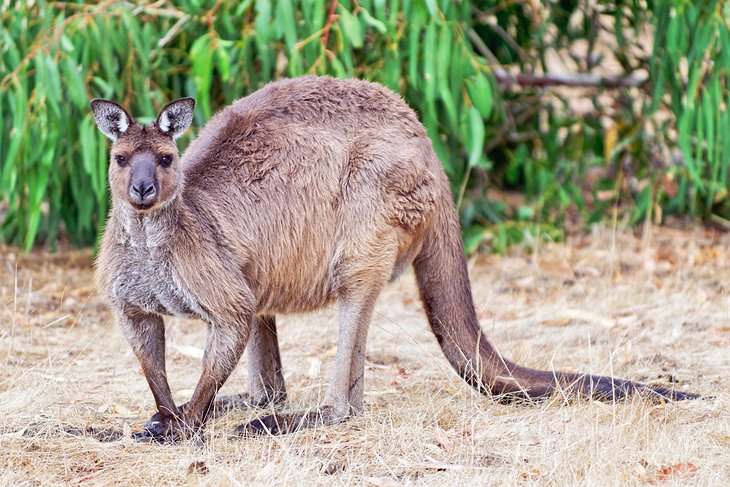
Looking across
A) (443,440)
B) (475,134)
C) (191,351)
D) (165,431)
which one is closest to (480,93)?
(475,134)

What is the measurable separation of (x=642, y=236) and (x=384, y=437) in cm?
417

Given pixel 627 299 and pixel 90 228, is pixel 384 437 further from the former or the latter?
pixel 90 228

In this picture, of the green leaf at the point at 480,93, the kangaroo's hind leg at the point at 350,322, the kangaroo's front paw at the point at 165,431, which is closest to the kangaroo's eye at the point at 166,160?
the kangaroo's hind leg at the point at 350,322

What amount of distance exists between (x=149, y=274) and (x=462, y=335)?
121 cm

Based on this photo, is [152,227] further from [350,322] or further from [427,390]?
[427,390]

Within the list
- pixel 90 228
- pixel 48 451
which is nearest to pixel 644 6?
pixel 90 228

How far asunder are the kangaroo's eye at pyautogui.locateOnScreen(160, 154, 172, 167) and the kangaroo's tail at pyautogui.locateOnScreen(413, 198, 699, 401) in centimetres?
104

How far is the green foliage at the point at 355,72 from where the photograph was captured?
5566 mm

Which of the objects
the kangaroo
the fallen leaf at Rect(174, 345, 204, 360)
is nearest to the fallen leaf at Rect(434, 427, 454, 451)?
the kangaroo

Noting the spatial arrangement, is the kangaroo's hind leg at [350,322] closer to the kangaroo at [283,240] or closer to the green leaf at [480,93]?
the kangaroo at [283,240]

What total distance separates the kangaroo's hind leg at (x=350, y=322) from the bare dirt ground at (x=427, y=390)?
0.35 ft

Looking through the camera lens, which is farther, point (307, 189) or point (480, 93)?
point (480, 93)

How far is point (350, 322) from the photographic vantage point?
413 cm

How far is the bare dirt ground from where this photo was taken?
3.54 m
